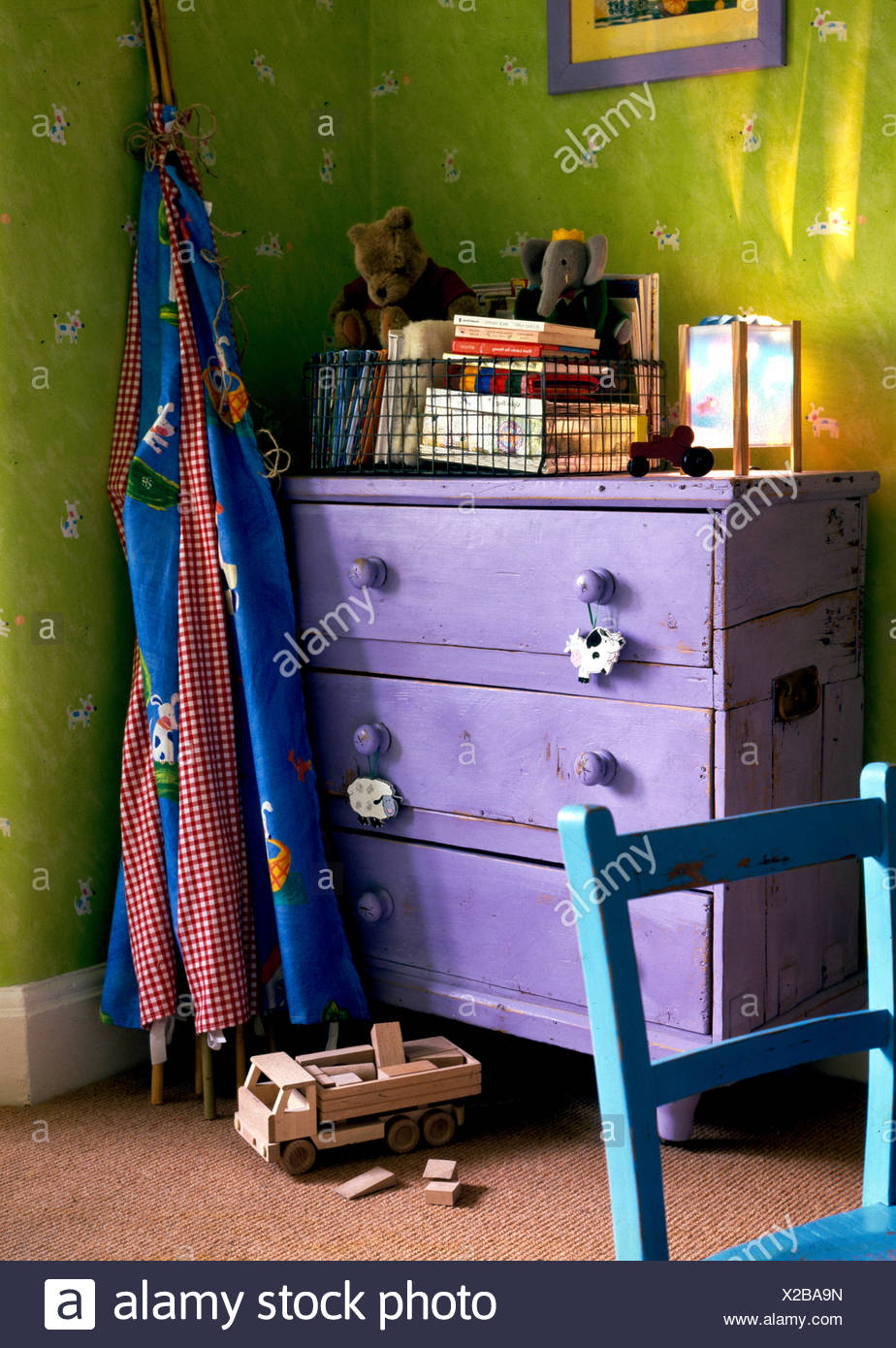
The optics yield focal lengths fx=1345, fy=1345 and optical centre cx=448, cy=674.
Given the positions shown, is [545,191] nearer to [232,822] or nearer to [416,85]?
[416,85]

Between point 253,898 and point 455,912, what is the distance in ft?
1.22

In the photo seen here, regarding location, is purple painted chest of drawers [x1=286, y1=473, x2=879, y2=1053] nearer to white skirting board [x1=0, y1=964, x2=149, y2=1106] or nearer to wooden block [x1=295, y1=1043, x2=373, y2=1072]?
wooden block [x1=295, y1=1043, x2=373, y2=1072]

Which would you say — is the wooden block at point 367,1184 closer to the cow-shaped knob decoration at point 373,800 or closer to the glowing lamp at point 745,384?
the cow-shaped knob decoration at point 373,800

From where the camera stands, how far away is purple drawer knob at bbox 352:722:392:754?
2107 millimetres

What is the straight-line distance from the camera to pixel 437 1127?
202 cm

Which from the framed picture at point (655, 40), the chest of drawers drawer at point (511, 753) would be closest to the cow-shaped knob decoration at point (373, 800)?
the chest of drawers drawer at point (511, 753)

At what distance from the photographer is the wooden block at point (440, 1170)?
6.22 feet

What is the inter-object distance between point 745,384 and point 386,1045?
3.66ft

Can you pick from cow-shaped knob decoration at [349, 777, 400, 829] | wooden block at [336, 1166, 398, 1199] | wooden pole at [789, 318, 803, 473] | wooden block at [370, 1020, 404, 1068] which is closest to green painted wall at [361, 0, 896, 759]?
wooden pole at [789, 318, 803, 473]

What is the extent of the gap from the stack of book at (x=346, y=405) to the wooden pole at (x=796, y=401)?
644 millimetres

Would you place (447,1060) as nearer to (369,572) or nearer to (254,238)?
(369,572)
